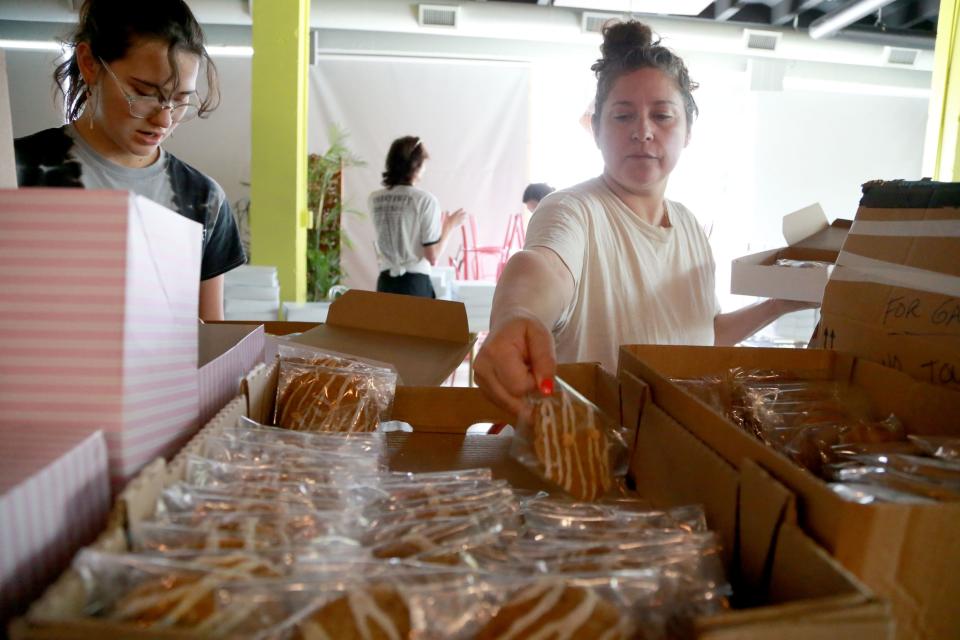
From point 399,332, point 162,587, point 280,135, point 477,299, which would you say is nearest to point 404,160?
point 280,135

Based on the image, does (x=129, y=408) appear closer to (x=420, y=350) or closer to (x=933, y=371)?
(x=420, y=350)

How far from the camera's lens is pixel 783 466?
21.2 inches

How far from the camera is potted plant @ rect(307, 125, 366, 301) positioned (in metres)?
5.98

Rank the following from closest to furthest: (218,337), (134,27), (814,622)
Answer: (814,622) < (218,337) < (134,27)

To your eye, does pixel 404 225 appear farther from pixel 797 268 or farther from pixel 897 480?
pixel 897 480

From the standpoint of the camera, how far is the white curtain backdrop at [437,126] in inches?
248

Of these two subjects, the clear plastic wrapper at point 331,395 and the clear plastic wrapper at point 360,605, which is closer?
the clear plastic wrapper at point 360,605

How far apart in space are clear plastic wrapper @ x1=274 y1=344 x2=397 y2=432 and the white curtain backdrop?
5.72 meters

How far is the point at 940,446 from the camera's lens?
2.14ft

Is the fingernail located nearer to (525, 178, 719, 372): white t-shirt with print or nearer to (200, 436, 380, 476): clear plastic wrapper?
(200, 436, 380, 476): clear plastic wrapper

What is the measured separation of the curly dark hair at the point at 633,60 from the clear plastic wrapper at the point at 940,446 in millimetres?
1029

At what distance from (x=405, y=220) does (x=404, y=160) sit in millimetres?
386

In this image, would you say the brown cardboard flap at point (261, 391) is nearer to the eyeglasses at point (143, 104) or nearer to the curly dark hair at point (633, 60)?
the eyeglasses at point (143, 104)

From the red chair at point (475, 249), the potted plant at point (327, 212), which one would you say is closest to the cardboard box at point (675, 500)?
the potted plant at point (327, 212)
